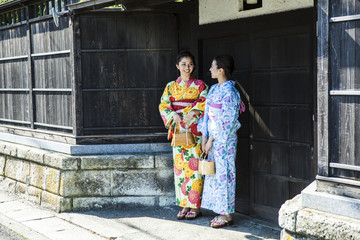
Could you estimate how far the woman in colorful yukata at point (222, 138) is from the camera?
5414mm

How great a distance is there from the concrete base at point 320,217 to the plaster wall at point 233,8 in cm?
219

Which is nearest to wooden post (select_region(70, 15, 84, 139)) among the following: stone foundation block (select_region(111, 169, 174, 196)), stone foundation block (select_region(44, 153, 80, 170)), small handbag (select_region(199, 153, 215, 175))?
stone foundation block (select_region(44, 153, 80, 170))

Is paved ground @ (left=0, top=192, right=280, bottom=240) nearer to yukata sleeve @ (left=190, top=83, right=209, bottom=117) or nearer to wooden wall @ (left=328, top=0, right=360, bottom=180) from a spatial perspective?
yukata sleeve @ (left=190, top=83, right=209, bottom=117)

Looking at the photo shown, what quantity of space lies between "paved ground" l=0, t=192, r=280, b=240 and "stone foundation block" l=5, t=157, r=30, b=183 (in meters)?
0.85

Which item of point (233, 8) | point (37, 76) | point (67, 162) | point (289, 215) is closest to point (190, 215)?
point (67, 162)

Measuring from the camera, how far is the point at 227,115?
17.7 ft

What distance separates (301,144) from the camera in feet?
17.1

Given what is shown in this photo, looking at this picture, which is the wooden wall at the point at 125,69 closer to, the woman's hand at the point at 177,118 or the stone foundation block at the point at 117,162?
the stone foundation block at the point at 117,162

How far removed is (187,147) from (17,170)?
3.57m

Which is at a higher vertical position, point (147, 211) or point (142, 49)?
point (142, 49)

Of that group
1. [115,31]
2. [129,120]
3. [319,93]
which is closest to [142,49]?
[115,31]

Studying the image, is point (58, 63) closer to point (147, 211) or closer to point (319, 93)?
point (147, 211)

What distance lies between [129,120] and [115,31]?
1.37 meters

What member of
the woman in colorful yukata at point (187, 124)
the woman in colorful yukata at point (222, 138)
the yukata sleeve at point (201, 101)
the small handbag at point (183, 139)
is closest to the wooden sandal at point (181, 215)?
the woman in colorful yukata at point (187, 124)
